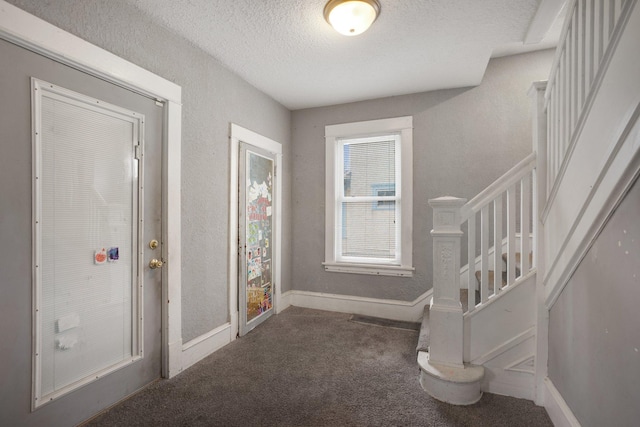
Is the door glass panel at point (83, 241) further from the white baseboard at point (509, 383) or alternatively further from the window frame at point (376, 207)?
the white baseboard at point (509, 383)

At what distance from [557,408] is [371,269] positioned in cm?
194

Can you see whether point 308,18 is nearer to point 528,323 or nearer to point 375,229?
point 375,229

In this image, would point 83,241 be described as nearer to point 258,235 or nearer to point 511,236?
point 258,235

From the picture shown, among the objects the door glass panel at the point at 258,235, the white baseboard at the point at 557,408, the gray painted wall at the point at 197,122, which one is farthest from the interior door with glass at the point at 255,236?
the white baseboard at the point at 557,408

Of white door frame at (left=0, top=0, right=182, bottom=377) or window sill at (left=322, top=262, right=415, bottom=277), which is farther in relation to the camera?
window sill at (left=322, top=262, right=415, bottom=277)

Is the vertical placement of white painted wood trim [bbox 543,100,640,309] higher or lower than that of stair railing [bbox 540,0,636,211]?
lower

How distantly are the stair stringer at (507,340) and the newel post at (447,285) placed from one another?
0.10m

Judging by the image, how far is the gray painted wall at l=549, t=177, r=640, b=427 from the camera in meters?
1.01

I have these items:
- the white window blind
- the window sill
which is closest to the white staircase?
the window sill

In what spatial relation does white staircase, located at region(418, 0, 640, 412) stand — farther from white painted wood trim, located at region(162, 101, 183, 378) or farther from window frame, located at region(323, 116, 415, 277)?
white painted wood trim, located at region(162, 101, 183, 378)

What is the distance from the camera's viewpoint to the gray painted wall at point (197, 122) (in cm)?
171

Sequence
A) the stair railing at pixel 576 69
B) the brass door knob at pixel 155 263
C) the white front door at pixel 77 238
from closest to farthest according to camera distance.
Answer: the stair railing at pixel 576 69
the white front door at pixel 77 238
the brass door knob at pixel 155 263

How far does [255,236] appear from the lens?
3000mm

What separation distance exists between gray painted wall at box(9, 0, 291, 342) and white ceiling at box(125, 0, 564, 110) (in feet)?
0.38
